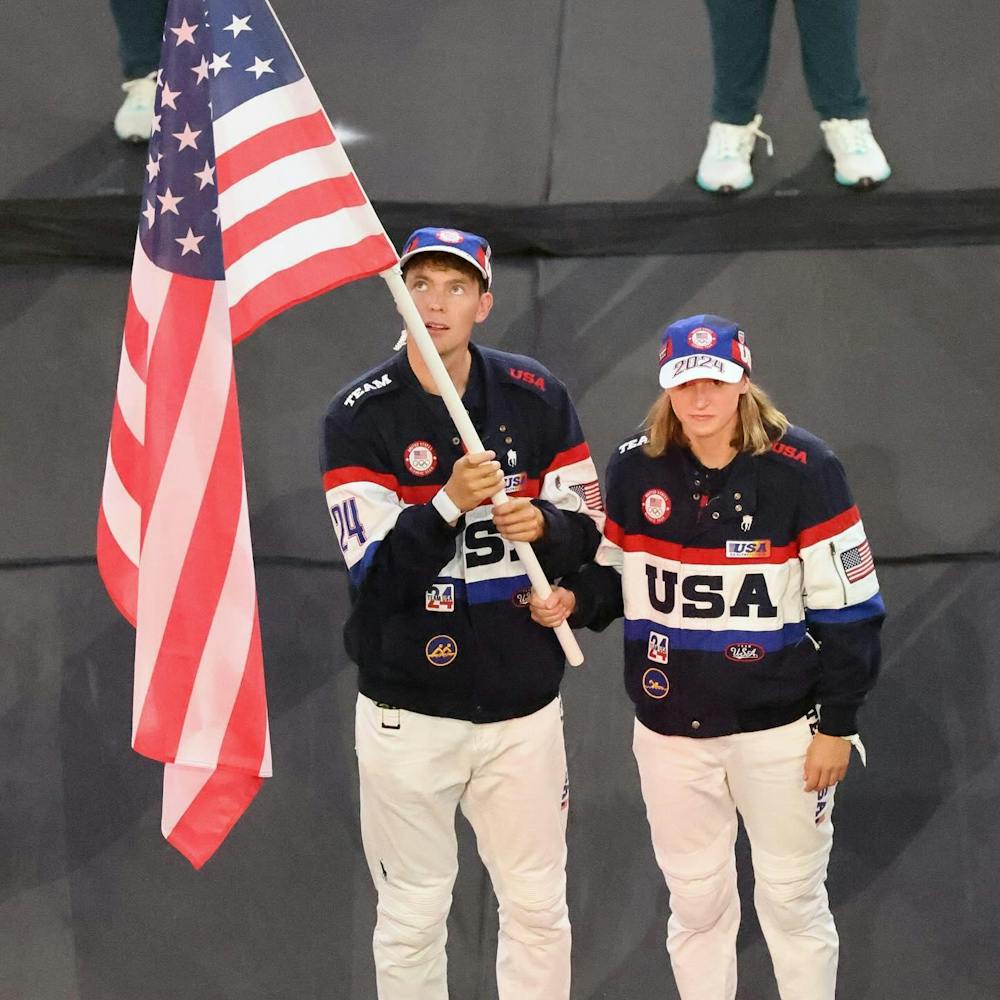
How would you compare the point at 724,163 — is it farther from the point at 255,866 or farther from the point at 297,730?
the point at 255,866

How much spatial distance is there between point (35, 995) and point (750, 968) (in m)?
1.65

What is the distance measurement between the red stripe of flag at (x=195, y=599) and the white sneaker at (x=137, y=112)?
235 centimetres

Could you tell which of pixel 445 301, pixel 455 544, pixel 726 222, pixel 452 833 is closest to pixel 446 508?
pixel 455 544

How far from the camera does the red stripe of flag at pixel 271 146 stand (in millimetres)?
2801

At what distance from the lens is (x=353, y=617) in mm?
3213

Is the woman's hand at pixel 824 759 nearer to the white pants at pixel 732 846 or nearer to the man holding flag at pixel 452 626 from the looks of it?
the white pants at pixel 732 846

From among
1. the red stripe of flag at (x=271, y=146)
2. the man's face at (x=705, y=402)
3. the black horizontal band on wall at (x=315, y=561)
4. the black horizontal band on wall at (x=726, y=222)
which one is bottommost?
the black horizontal band on wall at (x=315, y=561)

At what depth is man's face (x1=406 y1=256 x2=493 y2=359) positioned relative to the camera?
10.3ft

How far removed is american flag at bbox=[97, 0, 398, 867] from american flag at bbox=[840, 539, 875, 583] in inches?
40.4

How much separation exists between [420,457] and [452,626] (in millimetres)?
329

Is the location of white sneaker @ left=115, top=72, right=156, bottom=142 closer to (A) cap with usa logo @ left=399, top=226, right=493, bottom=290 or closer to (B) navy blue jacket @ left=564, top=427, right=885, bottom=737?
(A) cap with usa logo @ left=399, top=226, right=493, bottom=290

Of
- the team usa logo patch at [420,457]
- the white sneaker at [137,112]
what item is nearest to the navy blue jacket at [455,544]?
the team usa logo patch at [420,457]

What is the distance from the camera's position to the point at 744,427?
3.17 m

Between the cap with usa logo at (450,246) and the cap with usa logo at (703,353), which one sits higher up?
the cap with usa logo at (450,246)
